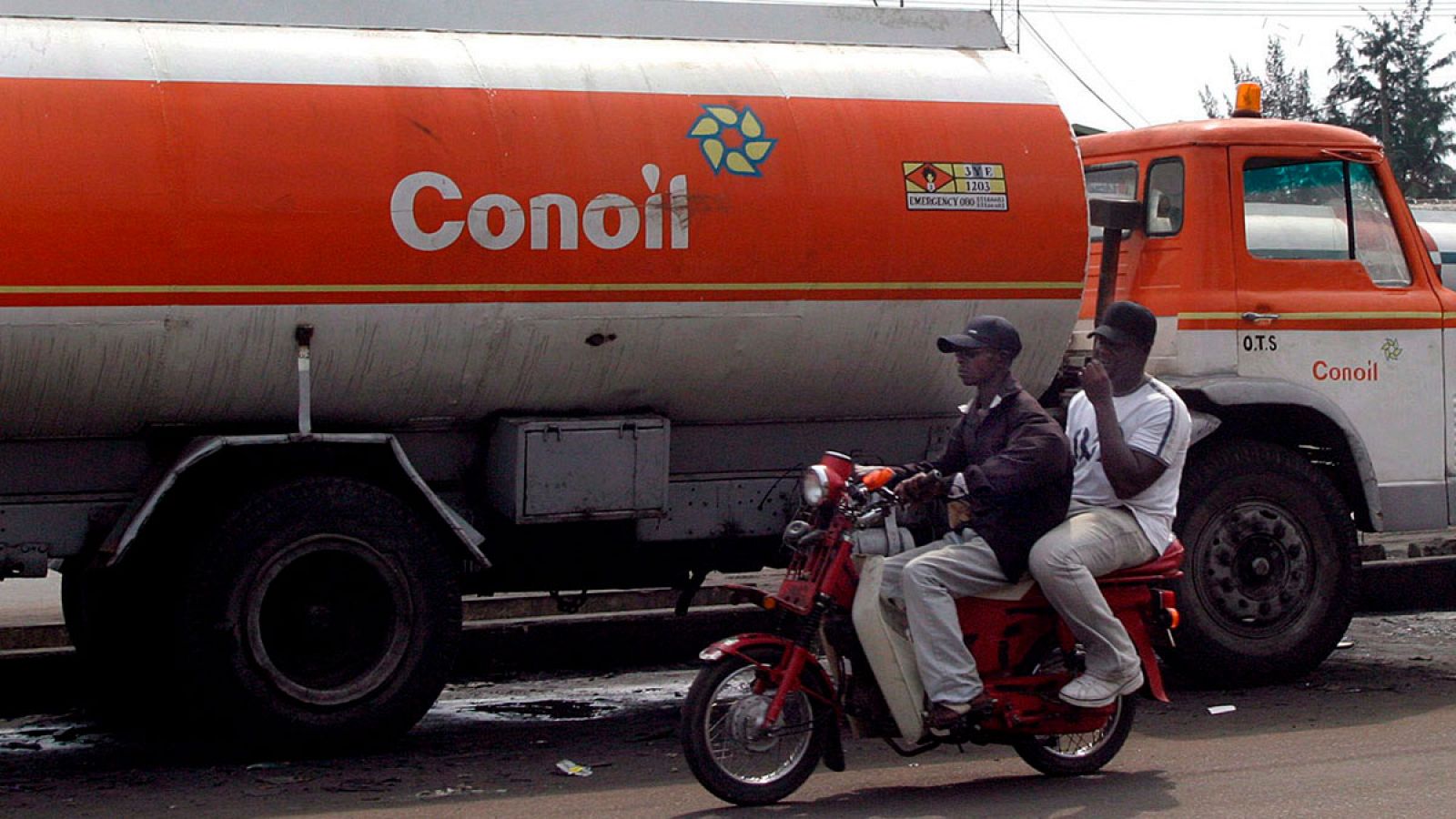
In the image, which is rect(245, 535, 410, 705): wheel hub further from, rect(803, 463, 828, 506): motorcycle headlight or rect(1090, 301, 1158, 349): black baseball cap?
rect(1090, 301, 1158, 349): black baseball cap

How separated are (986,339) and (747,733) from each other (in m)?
1.59

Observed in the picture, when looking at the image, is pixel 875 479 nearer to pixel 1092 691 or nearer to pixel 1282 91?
pixel 1092 691

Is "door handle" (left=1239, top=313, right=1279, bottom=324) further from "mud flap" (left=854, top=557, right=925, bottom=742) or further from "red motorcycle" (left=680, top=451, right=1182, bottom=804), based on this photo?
"mud flap" (left=854, top=557, right=925, bottom=742)

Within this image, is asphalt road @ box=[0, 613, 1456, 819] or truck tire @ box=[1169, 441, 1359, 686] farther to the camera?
truck tire @ box=[1169, 441, 1359, 686]

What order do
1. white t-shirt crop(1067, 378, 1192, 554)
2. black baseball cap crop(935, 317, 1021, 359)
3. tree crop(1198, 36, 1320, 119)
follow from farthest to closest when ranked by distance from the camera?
tree crop(1198, 36, 1320, 119) → white t-shirt crop(1067, 378, 1192, 554) → black baseball cap crop(935, 317, 1021, 359)

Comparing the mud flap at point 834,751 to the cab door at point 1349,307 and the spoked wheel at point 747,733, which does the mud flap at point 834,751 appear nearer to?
the spoked wheel at point 747,733

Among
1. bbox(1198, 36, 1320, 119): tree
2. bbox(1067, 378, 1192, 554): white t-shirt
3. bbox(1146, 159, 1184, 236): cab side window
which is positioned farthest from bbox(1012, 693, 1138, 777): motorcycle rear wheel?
bbox(1198, 36, 1320, 119): tree

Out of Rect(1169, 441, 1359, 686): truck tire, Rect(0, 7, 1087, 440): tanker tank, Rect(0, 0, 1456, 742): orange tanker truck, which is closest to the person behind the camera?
Rect(0, 7, 1087, 440): tanker tank

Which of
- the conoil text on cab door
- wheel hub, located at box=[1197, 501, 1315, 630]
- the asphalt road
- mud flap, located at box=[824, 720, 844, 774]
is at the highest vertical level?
the conoil text on cab door

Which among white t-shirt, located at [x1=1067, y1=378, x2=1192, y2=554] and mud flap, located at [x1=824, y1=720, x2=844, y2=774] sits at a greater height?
white t-shirt, located at [x1=1067, y1=378, x2=1192, y2=554]

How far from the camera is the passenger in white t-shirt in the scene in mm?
6469

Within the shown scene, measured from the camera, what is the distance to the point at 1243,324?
8914mm

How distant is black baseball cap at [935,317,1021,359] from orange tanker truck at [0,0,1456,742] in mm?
1436

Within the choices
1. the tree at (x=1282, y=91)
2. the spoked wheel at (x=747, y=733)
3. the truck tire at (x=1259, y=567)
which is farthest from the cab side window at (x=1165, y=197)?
the tree at (x=1282, y=91)
